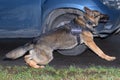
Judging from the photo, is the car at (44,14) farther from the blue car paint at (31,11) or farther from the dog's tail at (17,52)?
the dog's tail at (17,52)

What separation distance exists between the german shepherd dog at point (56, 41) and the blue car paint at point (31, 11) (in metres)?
0.29

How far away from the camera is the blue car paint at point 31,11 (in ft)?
25.0

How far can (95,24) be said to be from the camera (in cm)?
728

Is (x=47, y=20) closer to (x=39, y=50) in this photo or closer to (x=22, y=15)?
(x=22, y=15)

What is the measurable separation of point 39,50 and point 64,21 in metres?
1.23

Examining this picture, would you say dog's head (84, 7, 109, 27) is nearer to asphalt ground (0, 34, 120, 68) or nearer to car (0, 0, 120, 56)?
car (0, 0, 120, 56)

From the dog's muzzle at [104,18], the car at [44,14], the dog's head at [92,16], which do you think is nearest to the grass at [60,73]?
the dog's head at [92,16]

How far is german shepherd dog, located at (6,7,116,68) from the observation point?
6.84m

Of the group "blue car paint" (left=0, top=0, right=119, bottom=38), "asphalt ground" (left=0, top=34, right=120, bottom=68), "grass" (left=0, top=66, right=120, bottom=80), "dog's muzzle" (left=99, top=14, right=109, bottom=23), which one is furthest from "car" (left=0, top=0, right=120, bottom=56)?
"grass" (left=0, top=66, right=120, bottom=80)

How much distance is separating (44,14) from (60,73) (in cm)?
149

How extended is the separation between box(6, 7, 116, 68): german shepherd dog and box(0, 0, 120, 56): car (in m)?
0.30

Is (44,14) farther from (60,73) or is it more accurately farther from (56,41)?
(60,73)

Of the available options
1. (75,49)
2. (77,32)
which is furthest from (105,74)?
(75,49)

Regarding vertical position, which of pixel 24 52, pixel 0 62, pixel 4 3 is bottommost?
pixel 0 62
